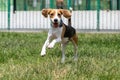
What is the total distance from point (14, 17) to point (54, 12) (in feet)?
59.2

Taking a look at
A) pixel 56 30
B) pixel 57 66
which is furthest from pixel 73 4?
pixel 57 66

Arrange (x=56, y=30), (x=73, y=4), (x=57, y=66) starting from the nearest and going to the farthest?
(x=57, y=66)
(x=56, y=30)
(x=73, y=4)

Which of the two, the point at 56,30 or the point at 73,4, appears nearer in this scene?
the point at 56,30

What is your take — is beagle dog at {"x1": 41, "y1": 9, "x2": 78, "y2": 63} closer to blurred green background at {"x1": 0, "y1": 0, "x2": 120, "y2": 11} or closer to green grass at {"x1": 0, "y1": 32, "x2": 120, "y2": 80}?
green grass at {"x1": 0, "y1": 32, "x2": 120, "y2": 80}

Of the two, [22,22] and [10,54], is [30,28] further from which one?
[10,54]

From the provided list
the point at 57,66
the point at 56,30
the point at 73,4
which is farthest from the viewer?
the point at 73,4

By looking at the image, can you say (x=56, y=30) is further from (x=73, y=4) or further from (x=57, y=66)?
(x=73, y=4)

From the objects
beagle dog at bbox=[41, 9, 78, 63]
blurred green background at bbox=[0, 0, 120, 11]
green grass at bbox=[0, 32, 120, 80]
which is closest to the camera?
green grass at bbox=[0, 32, 120, 80]

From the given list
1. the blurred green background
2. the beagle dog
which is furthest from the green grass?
the blurred green background

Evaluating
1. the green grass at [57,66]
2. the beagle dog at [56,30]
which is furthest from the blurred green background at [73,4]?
the beagle dog at [56,30]

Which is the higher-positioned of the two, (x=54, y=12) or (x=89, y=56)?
(x=54, y=12)

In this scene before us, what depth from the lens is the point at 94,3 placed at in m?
26.9

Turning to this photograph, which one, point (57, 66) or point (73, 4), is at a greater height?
point (73, 4)

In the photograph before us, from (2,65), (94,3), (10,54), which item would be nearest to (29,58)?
(10,54)
